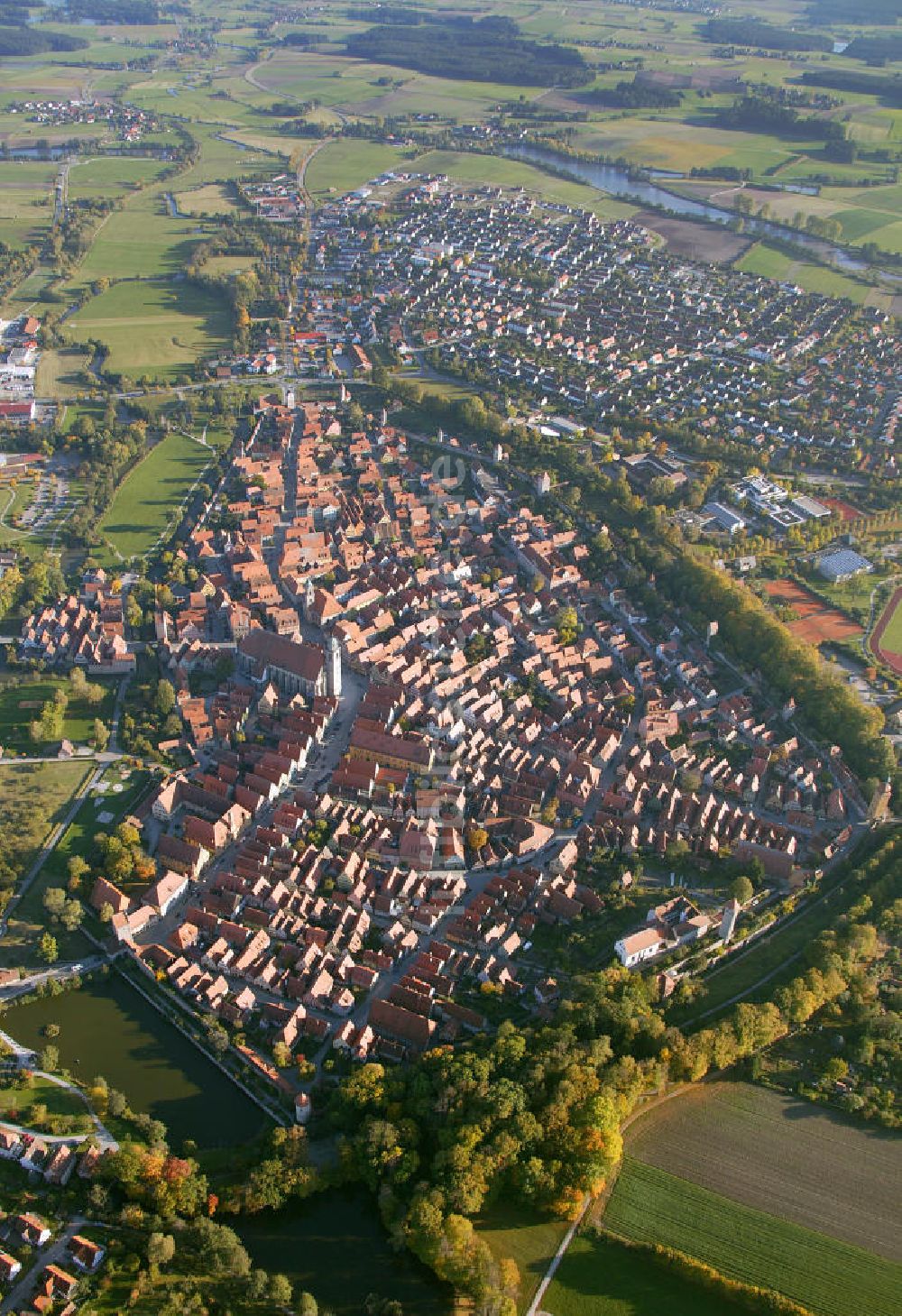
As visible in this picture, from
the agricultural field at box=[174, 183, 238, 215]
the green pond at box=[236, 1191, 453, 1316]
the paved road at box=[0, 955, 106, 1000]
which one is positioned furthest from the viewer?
the agricultural field at box=[174, 183, 238, 215]

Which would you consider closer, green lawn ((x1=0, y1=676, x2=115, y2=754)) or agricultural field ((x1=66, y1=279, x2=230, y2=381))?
green lawn ((x1=0, y1=676, x2=115, y2=754))

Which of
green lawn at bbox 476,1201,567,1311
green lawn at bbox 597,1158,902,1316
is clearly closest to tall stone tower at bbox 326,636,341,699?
green lawn at bbox 476,1201,567,1311

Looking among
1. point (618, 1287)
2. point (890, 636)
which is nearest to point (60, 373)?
point (890, 636)

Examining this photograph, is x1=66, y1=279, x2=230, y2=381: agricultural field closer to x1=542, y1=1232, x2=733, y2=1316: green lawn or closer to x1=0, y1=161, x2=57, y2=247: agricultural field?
x1=0, y1=161, x2=57, y2=247: agricultural field

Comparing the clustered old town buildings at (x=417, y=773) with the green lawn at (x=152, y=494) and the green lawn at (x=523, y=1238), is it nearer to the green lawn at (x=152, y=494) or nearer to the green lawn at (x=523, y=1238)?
the green lawn at (x=152, y=494)

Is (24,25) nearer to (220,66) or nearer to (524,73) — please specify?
(220,66)

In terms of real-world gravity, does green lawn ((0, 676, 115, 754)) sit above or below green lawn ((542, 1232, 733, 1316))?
above

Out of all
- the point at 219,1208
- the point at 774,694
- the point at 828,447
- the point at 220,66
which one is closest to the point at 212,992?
the point at 219,1208

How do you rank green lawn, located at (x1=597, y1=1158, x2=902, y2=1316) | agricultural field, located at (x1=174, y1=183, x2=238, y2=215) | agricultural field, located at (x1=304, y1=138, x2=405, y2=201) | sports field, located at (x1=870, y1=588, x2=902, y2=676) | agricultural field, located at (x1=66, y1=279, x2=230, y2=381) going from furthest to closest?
agricultural field, located at (x1=304, y1=138, x2=405, y2=201) < agricultural field, located at (x1=174, y1=183, x2=238, y2=215) < agricultural field, located at (x1=66, y1=279, x2=230, y2=381) < sports field, located at (x1=870, y1=588, x2=902, y2=676) < green lawn, located at (x1=597, y1=1158, x2=902, y2=1316)
